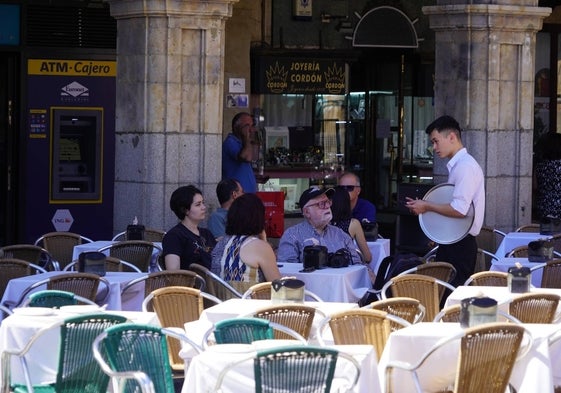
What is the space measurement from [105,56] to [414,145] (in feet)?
14.8

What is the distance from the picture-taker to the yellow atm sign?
16156 mm

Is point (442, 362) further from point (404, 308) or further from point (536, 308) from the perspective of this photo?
point (536, 308)

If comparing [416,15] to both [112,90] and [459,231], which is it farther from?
[459,231]

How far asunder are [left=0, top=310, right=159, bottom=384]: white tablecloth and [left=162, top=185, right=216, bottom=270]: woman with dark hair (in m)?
2.54

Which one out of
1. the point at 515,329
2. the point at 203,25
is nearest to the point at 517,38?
the point at 203,25

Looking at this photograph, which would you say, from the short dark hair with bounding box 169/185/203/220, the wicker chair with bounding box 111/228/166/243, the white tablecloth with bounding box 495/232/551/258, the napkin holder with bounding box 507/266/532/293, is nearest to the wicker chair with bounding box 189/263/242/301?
the short dark hair with bounding box 169/185/203/220

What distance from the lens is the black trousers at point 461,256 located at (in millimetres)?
10797

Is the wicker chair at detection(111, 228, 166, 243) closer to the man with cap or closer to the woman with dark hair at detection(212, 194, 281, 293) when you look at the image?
the man with cap

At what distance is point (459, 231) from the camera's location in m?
10.8

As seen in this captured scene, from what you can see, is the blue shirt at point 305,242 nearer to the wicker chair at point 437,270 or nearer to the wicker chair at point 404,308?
the wicker chair at point 437,270

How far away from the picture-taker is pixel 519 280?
29.5 ft

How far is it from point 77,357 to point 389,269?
11.3 feet

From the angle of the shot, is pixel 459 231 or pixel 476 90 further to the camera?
pixel 476 90

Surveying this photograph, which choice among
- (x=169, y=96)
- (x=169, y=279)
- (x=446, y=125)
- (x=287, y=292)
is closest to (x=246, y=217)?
(x=169, y=279)
